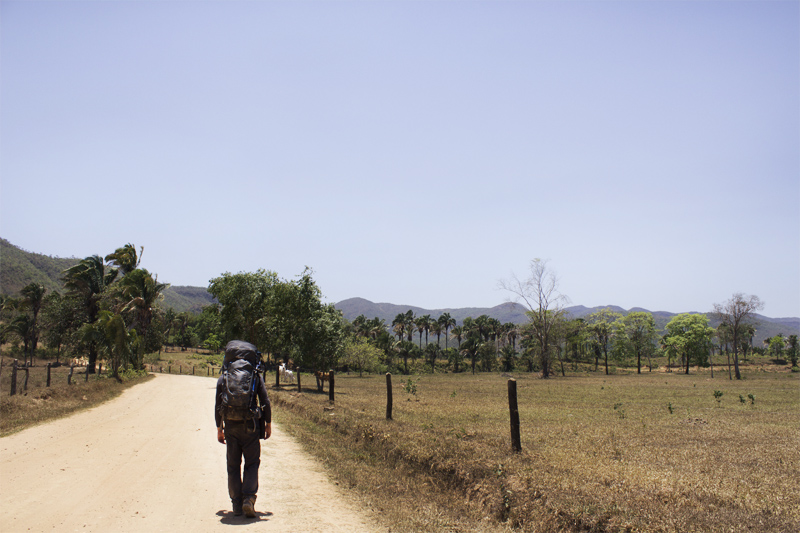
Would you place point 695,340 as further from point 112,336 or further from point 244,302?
point 112,336

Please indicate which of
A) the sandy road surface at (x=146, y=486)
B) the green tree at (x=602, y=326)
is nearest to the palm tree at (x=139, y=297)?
the sandy road surface at (x=146, y=486)

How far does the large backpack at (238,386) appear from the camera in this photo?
6.75m

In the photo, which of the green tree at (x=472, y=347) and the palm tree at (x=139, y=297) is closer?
the palm tree at (x=139, y=297)

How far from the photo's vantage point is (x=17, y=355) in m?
67.0

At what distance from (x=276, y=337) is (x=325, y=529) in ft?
111

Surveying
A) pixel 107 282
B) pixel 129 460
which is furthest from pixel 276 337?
pixel 129 460

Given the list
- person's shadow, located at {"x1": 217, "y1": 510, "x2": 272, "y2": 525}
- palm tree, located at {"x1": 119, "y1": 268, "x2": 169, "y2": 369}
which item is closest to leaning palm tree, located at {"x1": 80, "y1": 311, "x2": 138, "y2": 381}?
palm tree, located at {"x1": 119, "y1": 268, "x2": 169, "y2": 369}

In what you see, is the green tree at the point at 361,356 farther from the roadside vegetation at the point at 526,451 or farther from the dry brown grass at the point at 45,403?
the dry brown grass at the point at 45,403

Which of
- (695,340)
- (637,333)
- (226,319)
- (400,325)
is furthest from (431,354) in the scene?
(226,319)

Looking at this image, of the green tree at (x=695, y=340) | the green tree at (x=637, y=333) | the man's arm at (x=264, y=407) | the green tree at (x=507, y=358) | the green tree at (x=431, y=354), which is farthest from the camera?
the green tree at (x=431, y=354)

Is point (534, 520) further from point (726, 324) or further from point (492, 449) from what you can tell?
point (726, 324)

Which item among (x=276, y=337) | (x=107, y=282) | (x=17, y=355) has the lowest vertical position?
(x=17, y=355)

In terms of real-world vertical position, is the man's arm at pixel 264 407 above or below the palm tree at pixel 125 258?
below

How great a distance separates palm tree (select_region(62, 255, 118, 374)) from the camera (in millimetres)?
44719
